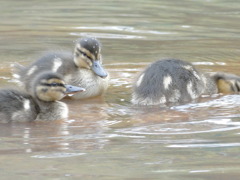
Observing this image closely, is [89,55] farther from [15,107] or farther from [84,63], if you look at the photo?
[15,107]

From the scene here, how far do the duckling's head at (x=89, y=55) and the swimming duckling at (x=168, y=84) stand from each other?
16.2 inches

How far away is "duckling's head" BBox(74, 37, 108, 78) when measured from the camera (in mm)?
5898

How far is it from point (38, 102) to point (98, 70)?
2.93 feet

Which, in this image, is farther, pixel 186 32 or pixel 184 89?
pixel 186 32

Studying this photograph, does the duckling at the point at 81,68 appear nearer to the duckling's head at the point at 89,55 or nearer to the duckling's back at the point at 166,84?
the duckling's head at the point at 89,55

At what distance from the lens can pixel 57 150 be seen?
411cm

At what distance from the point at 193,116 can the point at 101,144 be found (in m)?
1.04

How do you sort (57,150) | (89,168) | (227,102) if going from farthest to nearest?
(227,102) → (57,150) → (89,168)

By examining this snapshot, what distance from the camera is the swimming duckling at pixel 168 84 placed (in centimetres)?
549

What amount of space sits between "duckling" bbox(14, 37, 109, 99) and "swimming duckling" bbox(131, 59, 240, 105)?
0.40 metres

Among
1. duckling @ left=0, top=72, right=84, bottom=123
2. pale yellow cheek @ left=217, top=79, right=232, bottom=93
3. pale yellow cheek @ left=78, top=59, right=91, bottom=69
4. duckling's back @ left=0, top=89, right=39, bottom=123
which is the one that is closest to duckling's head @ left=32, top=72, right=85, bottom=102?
duckling @ left=0, top=72, right=84, bottom=123

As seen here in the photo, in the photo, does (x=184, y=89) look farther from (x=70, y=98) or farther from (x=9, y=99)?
(x=9, y=99)

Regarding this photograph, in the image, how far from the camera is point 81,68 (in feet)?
19.8

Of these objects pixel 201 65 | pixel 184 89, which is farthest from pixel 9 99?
pixel 201 65
